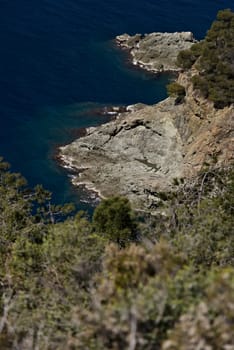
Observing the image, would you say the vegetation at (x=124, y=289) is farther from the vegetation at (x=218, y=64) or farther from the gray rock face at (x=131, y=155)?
the gray rock face at (x=131, y=155)

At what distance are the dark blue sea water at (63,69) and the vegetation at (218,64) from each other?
14263 millimetres

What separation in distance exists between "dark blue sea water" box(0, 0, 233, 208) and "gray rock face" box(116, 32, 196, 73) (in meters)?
2.04

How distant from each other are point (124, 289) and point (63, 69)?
66.8m

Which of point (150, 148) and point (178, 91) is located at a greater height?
point (178, 91)

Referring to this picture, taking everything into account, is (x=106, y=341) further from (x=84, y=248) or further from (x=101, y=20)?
(x=101, y=20)

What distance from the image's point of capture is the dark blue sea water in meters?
65.2

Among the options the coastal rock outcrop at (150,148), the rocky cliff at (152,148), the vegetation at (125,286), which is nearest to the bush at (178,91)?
the rocky cliff at (152,148)

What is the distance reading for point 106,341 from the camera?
1399 cm

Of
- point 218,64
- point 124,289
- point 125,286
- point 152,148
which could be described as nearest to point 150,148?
point 152,148

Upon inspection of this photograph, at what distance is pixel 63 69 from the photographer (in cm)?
7962

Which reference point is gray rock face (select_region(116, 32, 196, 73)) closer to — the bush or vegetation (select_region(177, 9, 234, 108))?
the bush

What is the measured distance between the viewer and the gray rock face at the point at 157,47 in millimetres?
83188

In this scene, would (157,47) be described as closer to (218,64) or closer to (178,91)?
(178,91)

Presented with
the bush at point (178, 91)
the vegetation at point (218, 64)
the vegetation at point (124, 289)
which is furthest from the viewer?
the bush at point (178, 91)
